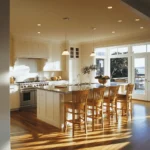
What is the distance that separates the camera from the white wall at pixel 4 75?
2.65m

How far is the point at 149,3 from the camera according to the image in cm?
422

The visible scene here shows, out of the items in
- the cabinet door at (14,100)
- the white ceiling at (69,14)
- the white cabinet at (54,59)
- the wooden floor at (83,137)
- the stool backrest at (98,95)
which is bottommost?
the wooden floor at (83,137)

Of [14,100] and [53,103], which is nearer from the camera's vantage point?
[53,103]

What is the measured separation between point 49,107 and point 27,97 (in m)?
2.42

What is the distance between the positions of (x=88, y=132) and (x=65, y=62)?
17.5ft

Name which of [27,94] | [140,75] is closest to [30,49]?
[27,94]

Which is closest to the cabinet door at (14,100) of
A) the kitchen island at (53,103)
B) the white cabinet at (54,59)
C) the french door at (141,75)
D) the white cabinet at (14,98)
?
the white cabinet at (14,98)

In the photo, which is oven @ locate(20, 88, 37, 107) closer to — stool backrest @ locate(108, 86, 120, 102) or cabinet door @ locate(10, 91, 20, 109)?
cabinet door @ locate(10, 91, 20, 109)

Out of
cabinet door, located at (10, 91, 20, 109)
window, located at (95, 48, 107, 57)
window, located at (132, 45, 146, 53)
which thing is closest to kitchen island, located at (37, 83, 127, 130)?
cabinet door, located at (10, 91, 20, 109)

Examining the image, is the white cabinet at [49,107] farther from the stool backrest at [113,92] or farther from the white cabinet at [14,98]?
the white cabinet at [14,98]

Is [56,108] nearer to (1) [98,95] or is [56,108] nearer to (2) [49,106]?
(2) [49,106]

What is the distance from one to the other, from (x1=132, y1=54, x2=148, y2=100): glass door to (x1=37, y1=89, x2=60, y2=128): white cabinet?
16.8 ft

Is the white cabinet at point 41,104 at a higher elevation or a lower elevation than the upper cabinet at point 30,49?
lower

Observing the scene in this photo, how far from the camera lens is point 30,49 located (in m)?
7.91
